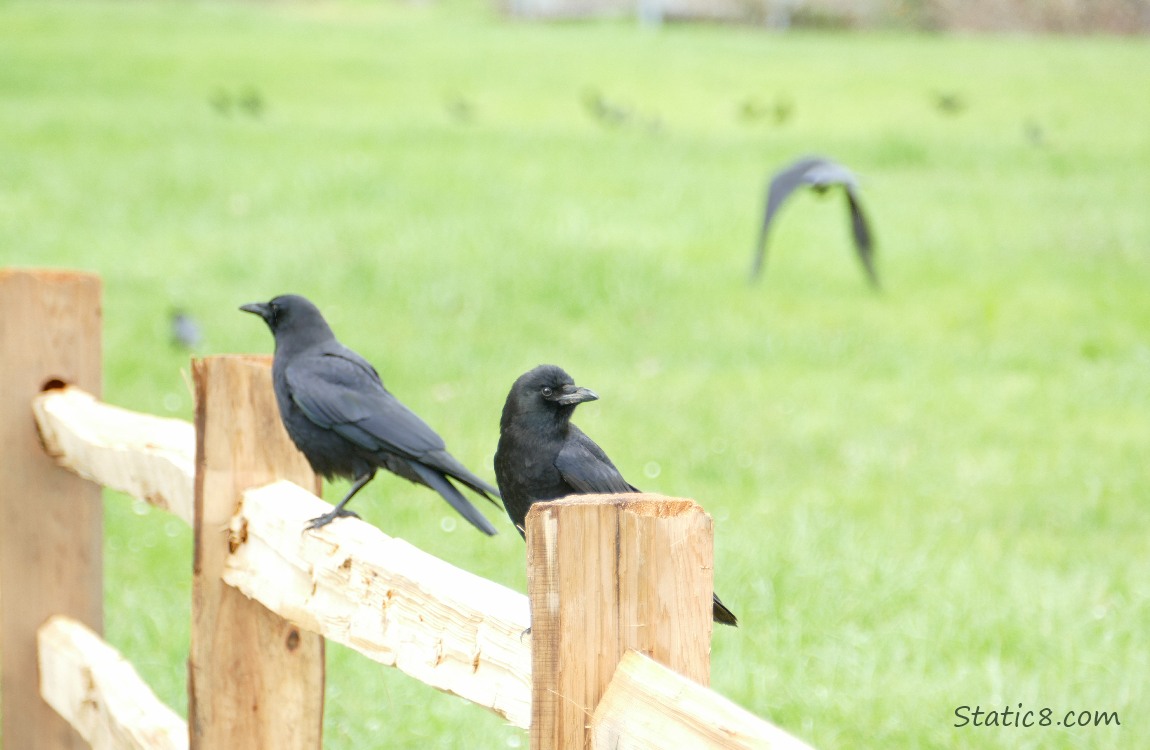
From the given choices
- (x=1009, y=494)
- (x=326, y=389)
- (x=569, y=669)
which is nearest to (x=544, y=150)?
(x=1009, y=494)

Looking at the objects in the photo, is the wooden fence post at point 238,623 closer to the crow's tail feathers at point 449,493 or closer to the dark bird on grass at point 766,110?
the crow's tail feathers at point 449,493

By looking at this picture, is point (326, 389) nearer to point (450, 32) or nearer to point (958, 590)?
point (958, 590)

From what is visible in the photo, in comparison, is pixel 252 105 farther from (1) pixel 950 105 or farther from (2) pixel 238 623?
(2) pixel 238 623

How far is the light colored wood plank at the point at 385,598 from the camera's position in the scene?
1790mm

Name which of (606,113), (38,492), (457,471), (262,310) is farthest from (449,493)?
(606,113)

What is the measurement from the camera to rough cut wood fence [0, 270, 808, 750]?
5.13ft

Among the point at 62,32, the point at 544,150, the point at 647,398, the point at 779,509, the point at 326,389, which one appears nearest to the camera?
the point at 326,389

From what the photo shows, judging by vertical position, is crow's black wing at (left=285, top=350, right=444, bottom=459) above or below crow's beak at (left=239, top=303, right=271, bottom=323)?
below

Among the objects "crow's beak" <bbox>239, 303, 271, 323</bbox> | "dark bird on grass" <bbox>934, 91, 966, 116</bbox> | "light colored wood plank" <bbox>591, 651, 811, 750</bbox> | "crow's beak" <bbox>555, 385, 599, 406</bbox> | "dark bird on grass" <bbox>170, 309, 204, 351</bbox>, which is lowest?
"dark bird on grass" <bbox>170, 309, 204, 351</bbox>

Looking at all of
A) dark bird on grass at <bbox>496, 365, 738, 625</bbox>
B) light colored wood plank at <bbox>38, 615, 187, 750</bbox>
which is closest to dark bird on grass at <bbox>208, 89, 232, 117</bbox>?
light colored wood plank at <bbox>38, 615, 187, 750</bbox>

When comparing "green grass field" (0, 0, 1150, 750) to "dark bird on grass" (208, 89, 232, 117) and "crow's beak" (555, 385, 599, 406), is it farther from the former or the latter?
"crow's beak" (555, 385, 599, 406)

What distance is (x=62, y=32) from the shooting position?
2238 cm

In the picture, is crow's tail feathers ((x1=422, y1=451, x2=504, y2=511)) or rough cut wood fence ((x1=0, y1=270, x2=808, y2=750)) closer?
rough cut wood fence ((x1=0, y1=270, x2=808, y2=750))

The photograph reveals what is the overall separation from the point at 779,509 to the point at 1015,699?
187 centimetres
